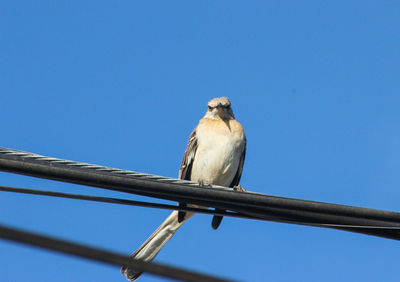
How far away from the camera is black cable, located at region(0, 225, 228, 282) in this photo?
4.73 ft

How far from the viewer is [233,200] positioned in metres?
4.13

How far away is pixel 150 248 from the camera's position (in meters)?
6.84

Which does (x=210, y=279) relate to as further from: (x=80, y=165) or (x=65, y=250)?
(x=80, y=165)

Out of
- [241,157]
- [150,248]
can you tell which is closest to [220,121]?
[241,157]

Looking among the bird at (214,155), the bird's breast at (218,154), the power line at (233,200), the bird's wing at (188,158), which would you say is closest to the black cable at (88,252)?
the power line at (233,200)

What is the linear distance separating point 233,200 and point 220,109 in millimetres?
5021

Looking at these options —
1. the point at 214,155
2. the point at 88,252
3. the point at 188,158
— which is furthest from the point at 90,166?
the point at 188,158

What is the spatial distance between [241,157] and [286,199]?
14.7 feet

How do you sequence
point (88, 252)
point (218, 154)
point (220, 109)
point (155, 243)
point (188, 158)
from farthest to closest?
1. point (220, 109)
2. point (188, 158)
3. point (218, 154)
4. point (155, 243)
5. point (88, 252)

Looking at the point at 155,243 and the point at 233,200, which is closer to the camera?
the point at 233,200

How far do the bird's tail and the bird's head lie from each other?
1.98m

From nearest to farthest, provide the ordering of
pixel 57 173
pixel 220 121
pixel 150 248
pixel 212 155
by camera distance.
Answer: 1. pixel 57 173
2. pixel 150 248
3. pixel 212 155
4. pixel 220 121

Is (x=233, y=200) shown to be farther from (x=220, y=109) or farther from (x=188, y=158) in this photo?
(x=220, y=109)

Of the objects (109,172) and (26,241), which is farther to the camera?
(109,172)
